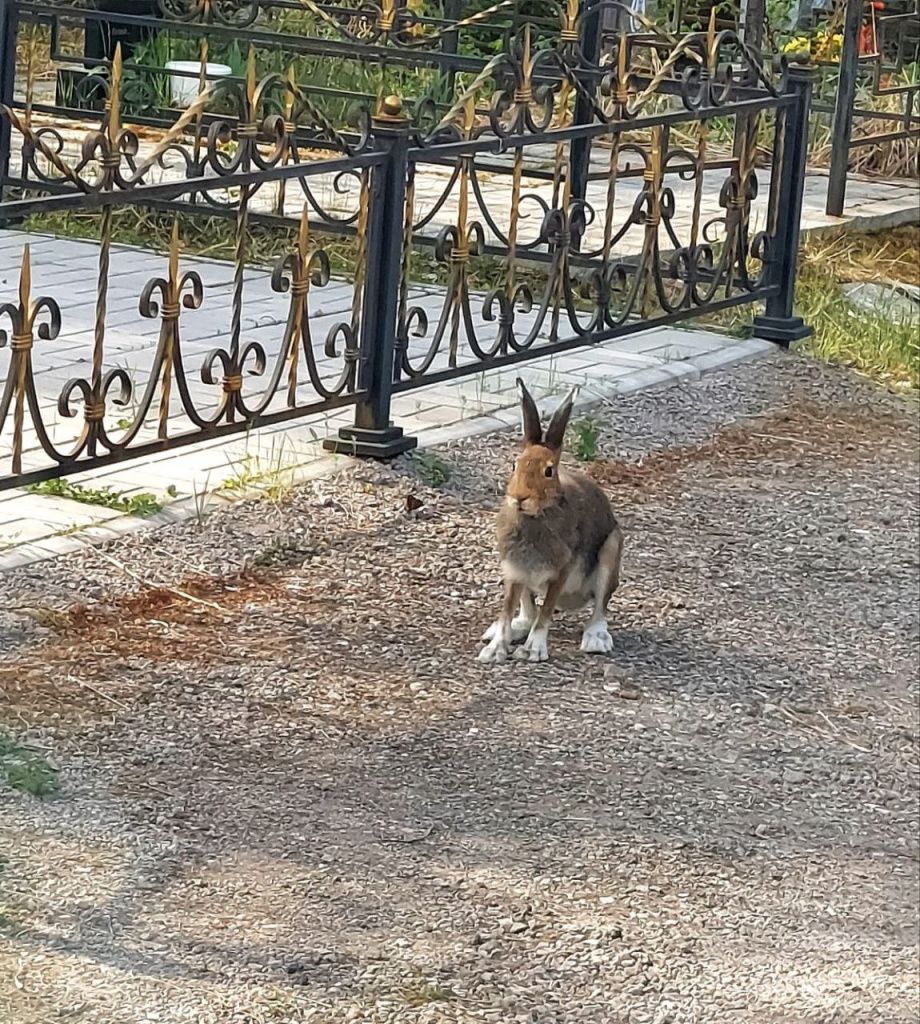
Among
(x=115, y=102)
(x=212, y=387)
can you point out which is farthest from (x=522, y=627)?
(x=115, y=102)

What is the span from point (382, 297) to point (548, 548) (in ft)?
5.62

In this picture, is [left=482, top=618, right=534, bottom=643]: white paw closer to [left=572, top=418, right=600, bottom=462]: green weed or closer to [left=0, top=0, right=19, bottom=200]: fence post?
[left=572, top=418, right=600, bottom=462]: green weed

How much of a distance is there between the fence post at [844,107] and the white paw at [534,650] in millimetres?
6632

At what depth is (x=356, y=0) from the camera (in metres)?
13.4

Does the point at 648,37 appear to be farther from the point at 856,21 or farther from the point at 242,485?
the point at 242,485

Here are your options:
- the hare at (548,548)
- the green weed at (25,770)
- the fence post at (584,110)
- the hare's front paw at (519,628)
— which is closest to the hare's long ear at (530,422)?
the hare at (548,548)

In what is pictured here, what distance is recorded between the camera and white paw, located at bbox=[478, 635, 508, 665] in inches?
213

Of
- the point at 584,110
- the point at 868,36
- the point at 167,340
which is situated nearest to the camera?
the point at 167,340

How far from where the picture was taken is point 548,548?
209 inches

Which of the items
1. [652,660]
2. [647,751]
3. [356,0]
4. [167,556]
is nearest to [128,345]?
[167,556]

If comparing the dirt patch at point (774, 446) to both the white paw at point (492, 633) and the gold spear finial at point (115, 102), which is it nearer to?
the white paw at point (492, 633)

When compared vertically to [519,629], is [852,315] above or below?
above

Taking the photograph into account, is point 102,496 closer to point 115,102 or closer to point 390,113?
point 115,102

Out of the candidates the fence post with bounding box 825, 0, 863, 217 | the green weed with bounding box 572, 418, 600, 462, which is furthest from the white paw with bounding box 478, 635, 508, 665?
the fence post with bounding box 825, 0, 863, 217
